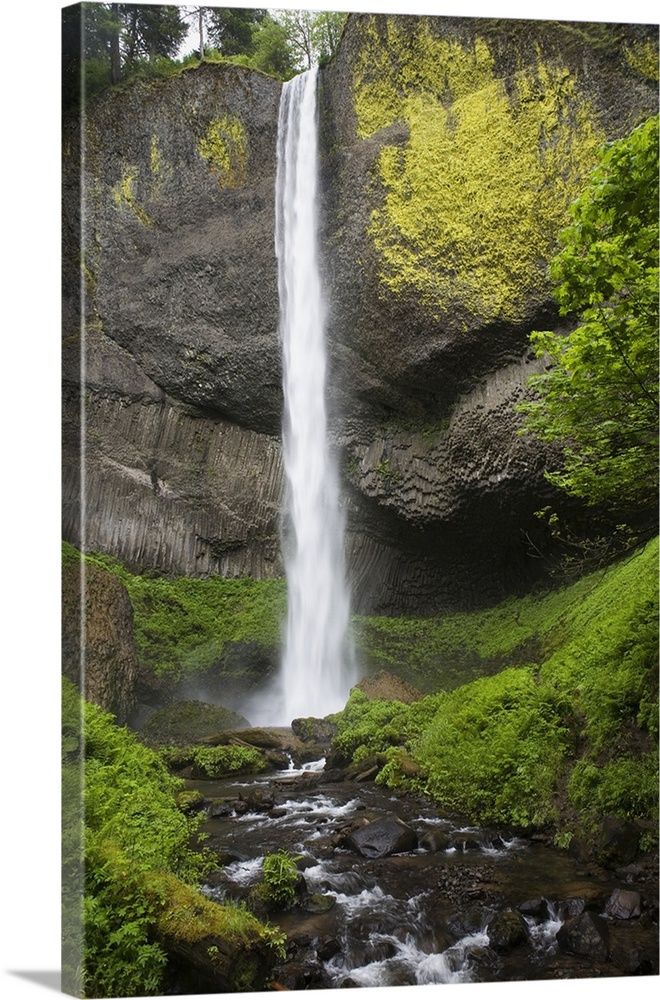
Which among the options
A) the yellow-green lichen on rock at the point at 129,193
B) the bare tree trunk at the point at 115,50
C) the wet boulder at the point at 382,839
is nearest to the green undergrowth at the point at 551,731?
the wet boulder at the point at 382,839

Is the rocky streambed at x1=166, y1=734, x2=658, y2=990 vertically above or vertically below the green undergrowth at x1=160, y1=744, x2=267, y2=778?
below

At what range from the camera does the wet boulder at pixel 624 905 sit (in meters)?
4.84

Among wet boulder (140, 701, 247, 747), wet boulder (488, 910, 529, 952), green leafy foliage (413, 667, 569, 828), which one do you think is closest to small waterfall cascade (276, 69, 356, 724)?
wet boulder (140, 701, 247, 747)

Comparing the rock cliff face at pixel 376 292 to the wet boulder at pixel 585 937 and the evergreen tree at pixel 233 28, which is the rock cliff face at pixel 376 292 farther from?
the wet boulder at pixel 585 937

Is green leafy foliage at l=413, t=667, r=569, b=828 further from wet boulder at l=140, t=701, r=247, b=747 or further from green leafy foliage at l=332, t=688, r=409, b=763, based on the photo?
wet boulder at l=140, t=701, r=247, b=747

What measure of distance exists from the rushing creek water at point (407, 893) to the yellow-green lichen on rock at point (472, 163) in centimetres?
574

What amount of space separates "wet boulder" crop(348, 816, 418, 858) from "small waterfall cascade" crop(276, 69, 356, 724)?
2554mm

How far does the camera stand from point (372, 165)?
366 inches

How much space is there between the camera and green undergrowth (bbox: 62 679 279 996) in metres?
4.23

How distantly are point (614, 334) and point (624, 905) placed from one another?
3.37m

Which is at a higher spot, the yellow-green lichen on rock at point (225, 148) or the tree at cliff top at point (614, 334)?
the yellow-green lichen on rock at point (225, 148)

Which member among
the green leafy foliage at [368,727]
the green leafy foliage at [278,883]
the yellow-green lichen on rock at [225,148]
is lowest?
the green leafy foliage at [278,883]

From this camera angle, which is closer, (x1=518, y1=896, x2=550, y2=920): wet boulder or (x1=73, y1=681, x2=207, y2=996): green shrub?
(x1=73, y1=681, x2=207, y2=996): green shrub

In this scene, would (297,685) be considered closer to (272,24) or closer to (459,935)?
(459,935)
